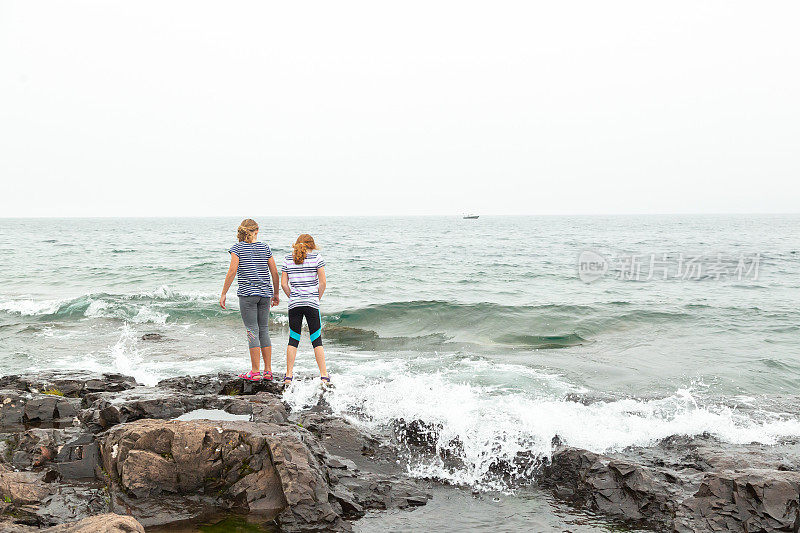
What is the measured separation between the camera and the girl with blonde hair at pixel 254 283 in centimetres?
753

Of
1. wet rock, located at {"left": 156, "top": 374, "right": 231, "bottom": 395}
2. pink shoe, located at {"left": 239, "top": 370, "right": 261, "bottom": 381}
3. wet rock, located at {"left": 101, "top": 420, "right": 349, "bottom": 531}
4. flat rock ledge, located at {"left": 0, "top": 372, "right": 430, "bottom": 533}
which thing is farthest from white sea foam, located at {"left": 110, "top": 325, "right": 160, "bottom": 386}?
wet rock, located at {"left": 101, "top": 420, "right": 349, "bottom": 531}

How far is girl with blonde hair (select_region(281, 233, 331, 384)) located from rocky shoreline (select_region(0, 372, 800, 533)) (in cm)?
184

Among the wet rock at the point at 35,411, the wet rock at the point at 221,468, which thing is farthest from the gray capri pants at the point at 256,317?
the wet rock at the point at 221,468

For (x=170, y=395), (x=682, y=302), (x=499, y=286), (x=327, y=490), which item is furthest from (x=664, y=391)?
(x=499, y=286)

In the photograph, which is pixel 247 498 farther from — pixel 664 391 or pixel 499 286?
pixel 499 286

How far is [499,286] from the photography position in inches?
840

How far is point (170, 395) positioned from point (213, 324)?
8.19 meters

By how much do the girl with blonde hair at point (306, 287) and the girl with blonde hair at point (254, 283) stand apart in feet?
0.93

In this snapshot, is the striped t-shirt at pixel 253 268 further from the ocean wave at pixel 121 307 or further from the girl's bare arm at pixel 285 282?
the ocean wave at pixel 121 307

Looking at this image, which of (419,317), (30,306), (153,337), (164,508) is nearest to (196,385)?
(164,508)

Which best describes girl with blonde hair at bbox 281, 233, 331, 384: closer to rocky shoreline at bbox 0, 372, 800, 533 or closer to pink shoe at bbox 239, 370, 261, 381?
pink shoe at bbox 239, 370, 261, 381

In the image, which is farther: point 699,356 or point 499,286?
point 499,286

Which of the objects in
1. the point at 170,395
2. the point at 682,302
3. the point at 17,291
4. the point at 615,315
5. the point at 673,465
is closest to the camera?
→ the point at 673,465

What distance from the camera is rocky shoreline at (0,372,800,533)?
13.5 ft
